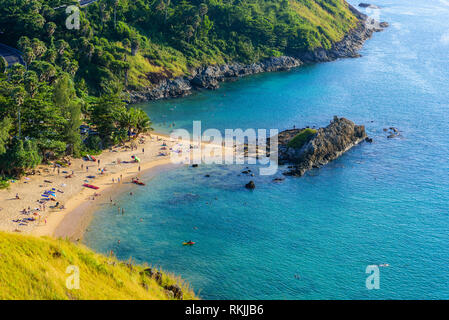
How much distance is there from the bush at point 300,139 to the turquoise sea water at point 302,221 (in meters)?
8.46

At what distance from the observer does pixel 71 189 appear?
82.8 m

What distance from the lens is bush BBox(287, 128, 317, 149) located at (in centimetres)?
10325

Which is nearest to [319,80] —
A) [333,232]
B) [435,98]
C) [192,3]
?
[435,98]

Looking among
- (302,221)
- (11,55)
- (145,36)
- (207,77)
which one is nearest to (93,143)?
(302,221)

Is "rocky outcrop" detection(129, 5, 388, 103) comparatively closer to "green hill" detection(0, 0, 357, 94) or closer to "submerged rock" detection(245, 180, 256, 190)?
"green hill" detection(0, 0, 357, 94)

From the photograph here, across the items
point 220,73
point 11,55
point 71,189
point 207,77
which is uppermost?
point 11,55

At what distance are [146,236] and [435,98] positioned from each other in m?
119

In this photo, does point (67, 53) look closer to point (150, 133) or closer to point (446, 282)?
point (150, 133)

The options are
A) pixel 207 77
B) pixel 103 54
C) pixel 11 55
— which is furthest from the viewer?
pixel 207 77

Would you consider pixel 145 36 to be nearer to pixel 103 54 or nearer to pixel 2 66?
pixel 103 54

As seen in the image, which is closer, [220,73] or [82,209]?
[82,209]

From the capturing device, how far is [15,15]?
137750 mm

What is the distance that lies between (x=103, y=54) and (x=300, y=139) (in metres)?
69.6

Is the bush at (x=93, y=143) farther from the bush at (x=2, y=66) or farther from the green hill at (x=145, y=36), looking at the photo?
the bush at (x=2, y=66)
